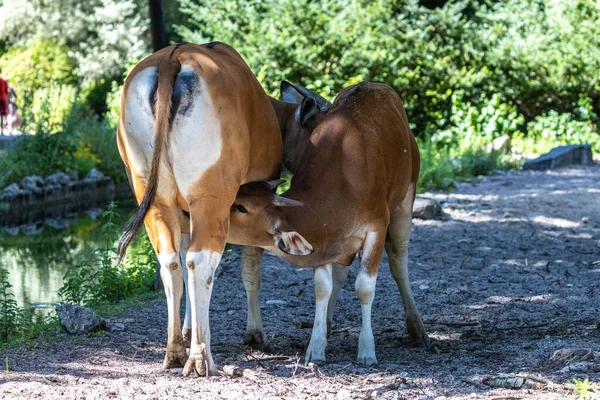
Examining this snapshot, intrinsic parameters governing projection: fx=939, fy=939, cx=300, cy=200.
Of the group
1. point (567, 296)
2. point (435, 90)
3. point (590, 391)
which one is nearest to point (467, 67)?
point (435, 90)

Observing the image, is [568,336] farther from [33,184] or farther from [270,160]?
[33,184]

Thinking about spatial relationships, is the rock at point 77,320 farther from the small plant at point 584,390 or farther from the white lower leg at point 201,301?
the small plant at point 584,390

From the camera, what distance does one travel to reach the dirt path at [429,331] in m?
4.56

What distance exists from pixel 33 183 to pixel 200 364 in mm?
11468

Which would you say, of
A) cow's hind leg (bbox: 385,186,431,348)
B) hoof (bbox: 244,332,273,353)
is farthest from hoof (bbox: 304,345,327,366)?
cow's hind leg (bbox: 385,186,431,348)

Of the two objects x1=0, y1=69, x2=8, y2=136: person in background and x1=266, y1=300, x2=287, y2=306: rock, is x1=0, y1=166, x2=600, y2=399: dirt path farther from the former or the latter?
x1=0, y1=69, x2=8, y2=136: person in background

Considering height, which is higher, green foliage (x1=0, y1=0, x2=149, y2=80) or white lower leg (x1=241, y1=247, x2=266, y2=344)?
green foliage (x1=0, y1=0, x2=149, y2=80)

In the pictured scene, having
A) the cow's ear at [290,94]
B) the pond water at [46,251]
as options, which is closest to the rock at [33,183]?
the pond water at [46,251]

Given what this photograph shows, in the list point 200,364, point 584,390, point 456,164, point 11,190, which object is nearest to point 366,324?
point 200,364

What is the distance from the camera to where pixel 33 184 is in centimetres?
1562

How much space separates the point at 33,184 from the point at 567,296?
34.8ft

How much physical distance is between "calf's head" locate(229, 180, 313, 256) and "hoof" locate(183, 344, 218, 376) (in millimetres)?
700

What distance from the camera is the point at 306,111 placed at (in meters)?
6.27

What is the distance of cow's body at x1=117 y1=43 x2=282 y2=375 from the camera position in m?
4.71
